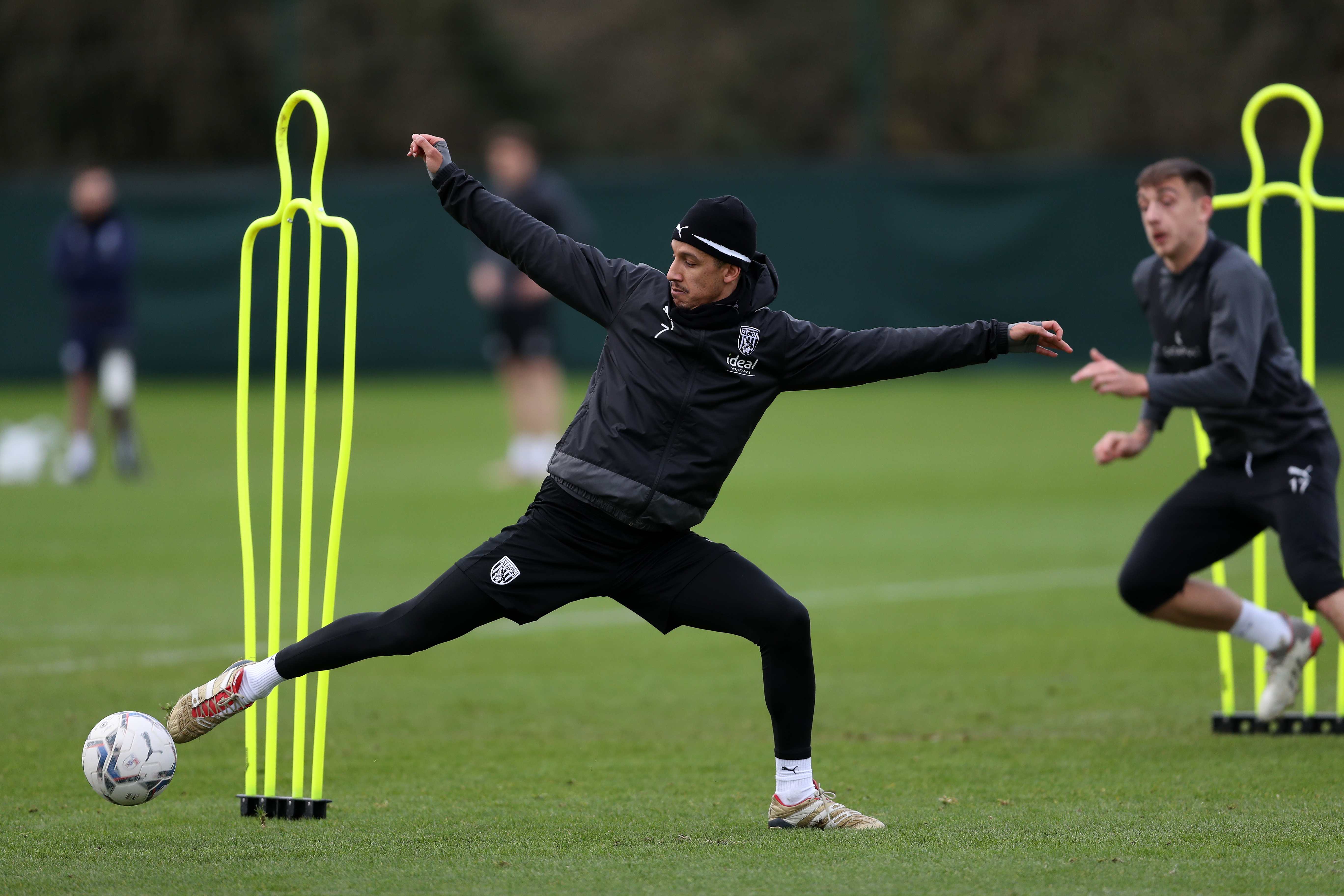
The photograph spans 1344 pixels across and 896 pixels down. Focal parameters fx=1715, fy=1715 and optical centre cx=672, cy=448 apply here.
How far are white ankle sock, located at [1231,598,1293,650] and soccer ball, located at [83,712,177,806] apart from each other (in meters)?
4.28

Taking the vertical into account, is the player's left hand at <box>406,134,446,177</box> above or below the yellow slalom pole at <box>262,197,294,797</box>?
above

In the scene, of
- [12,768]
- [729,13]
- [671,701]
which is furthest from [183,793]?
[729,13]

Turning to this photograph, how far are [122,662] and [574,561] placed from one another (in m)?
4.15

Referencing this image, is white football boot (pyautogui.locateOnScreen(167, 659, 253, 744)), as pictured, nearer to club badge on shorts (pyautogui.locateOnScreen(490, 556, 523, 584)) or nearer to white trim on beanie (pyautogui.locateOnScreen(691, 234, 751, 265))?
club badge on shorts (pyautogui.locateOnScreen(490, 556, 523, 584))

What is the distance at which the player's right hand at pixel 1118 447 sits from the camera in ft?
22.7

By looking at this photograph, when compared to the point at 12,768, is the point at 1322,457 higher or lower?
higher

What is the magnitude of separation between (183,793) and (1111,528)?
861 centimetres

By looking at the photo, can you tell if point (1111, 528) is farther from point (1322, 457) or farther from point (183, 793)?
point (183, 793)

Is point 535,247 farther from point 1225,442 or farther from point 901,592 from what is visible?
point 901,592

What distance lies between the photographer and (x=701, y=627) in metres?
5.75

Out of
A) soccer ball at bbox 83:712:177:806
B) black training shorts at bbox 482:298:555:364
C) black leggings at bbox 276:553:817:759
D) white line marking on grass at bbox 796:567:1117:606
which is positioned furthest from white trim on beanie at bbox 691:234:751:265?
black training shorts at bbox 482:298:555:364

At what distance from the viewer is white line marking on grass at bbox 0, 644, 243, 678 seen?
8.66 m

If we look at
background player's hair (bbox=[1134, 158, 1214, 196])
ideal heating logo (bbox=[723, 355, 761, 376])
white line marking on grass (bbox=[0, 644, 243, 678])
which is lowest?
white line marking on grass (bbox=[0, 644, 243, 678])

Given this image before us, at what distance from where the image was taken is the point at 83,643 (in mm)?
9367
